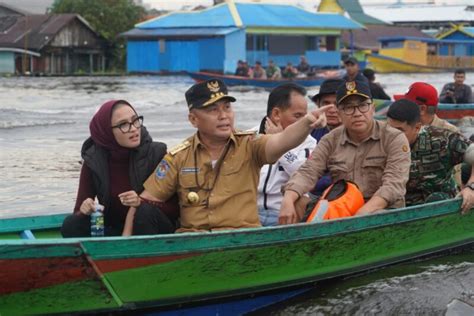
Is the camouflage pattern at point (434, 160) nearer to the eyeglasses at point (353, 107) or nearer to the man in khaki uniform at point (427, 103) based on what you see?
the man in khaki uniform at point (427, 103)

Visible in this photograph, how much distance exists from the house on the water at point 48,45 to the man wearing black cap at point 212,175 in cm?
4361

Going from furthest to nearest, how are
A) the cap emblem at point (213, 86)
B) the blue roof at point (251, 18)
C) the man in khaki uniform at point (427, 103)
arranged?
the blue roof at point (251, 18) < the man in khaki uniform at point (427, 103) < the cap emblem at point (213, 86)

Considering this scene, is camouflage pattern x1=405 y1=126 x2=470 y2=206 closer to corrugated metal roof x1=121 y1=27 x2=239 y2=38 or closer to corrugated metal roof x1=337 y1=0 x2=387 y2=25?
corrugated metal roof x1=121 y1=27 x2=239 y2=38

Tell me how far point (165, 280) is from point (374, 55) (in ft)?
181

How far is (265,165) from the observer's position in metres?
6.10

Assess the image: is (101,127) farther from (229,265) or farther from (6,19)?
(6,19)

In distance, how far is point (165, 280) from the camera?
5215mm

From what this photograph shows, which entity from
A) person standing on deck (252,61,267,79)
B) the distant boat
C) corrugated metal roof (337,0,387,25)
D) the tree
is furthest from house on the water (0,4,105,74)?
corrugated metal roof (337,0,387,25)

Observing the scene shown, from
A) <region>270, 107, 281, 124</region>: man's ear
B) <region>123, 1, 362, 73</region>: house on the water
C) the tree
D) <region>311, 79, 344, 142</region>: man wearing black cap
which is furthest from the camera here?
the tree

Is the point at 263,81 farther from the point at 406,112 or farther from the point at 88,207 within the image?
the point at 88,207

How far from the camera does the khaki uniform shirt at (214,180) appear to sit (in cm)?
535

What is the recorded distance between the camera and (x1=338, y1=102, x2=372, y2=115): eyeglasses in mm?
5902

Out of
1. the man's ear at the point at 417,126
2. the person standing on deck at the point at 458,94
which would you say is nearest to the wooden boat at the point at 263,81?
the person standing on deck at the point at 458,94

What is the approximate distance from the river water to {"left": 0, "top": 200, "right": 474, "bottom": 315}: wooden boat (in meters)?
0.23
